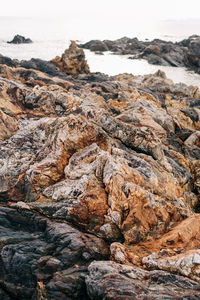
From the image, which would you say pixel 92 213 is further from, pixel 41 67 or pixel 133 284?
pixel 41 67

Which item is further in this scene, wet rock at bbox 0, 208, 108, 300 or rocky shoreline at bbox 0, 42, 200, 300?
rocky shoreline at bbox 0, 42, 200, 300

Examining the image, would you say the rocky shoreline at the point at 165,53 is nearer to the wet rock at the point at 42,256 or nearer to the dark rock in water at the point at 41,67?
the dark rock in water at the point at 41,67

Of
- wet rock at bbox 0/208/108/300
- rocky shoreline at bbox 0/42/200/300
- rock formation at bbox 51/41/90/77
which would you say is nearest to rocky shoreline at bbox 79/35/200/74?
rock formation at bbox 51/41/90/77

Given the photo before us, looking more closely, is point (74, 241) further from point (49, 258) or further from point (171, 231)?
point (171, 231)

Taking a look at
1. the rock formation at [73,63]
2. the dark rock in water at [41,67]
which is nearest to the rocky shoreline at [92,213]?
the dark rock in water at [41,67]

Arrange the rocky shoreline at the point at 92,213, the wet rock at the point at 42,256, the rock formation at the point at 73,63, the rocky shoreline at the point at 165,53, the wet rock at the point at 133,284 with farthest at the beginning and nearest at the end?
the rocky shoreline at the point at 165,53 → the rock formation at the point at 73,63 → the rocky shoreline at the point at 92,213 → the wet rock at the point at 42,256 → the wet rock at the point at 133,284

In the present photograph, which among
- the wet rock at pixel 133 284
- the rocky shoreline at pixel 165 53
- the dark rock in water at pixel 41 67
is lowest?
the wet rock at pixel 133 284

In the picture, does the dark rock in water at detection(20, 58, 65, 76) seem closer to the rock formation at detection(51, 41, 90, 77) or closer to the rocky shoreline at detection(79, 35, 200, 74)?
the rock formation at detection(51, 41, 90, 77)

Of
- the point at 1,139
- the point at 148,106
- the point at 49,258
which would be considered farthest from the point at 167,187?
the point at 148,106

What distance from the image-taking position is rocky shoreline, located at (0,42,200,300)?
24.5 feet

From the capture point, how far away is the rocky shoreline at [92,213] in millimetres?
7457

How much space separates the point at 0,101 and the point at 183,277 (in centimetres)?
1644

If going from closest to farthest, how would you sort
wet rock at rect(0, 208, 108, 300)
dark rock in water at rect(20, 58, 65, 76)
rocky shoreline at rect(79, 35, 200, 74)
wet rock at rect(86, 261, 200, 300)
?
wet rock at rect(86, 261, 200, 300) → wet rock at rect(0, 208, 108, 300) → dark rock in water at rect(20, 58, 65, 76) → rocky shoreline at rect(79, 35, 200, 74)

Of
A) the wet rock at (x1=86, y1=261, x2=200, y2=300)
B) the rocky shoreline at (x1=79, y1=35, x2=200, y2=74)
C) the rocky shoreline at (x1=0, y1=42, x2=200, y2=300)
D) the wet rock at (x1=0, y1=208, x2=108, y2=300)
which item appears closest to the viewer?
the wet rock at (x1=86, y1=261, x2=200, y2=300)
